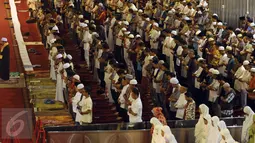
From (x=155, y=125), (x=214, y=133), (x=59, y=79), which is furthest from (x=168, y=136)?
(x=59, y=79)

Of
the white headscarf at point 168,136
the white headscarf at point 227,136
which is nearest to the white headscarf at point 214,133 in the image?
the white headscarf at point 227,136

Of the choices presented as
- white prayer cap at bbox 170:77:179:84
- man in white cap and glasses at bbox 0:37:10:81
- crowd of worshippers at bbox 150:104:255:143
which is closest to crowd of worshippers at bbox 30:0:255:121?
white prayer cap at bbox 170:77:179:84

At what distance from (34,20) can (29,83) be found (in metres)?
6.39

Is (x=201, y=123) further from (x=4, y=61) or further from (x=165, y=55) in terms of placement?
(x=4, y=61)

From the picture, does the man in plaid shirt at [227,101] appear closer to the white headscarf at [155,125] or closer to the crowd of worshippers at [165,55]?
the crowd of worshippers at [165,55]

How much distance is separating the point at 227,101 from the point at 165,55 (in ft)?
13.4

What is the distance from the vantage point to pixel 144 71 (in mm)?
17078

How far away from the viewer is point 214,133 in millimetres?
12531

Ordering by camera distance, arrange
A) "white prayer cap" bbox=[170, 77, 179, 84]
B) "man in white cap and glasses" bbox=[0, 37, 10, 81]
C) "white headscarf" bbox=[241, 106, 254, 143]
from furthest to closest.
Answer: "man in white cap and glasses" bbox=[0, 37, 10, 81], "white prayer cap" bbox=[170, 77, 179, 84], "white headscarf" bbox=[241, 106, 254, 143]

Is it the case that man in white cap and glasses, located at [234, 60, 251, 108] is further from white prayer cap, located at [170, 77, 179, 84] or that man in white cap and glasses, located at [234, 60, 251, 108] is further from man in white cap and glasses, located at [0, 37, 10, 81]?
man in white cap and glasses, located at [0, 37, 10, 81]

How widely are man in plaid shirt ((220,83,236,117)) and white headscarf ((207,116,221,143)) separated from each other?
80.1 inches

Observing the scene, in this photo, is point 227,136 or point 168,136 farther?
point 168,136

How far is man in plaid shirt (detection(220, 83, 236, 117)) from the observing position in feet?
47.9

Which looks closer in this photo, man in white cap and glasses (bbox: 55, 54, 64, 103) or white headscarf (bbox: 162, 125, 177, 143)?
white headscarf (bbox: 162, 125, 177, 143)
